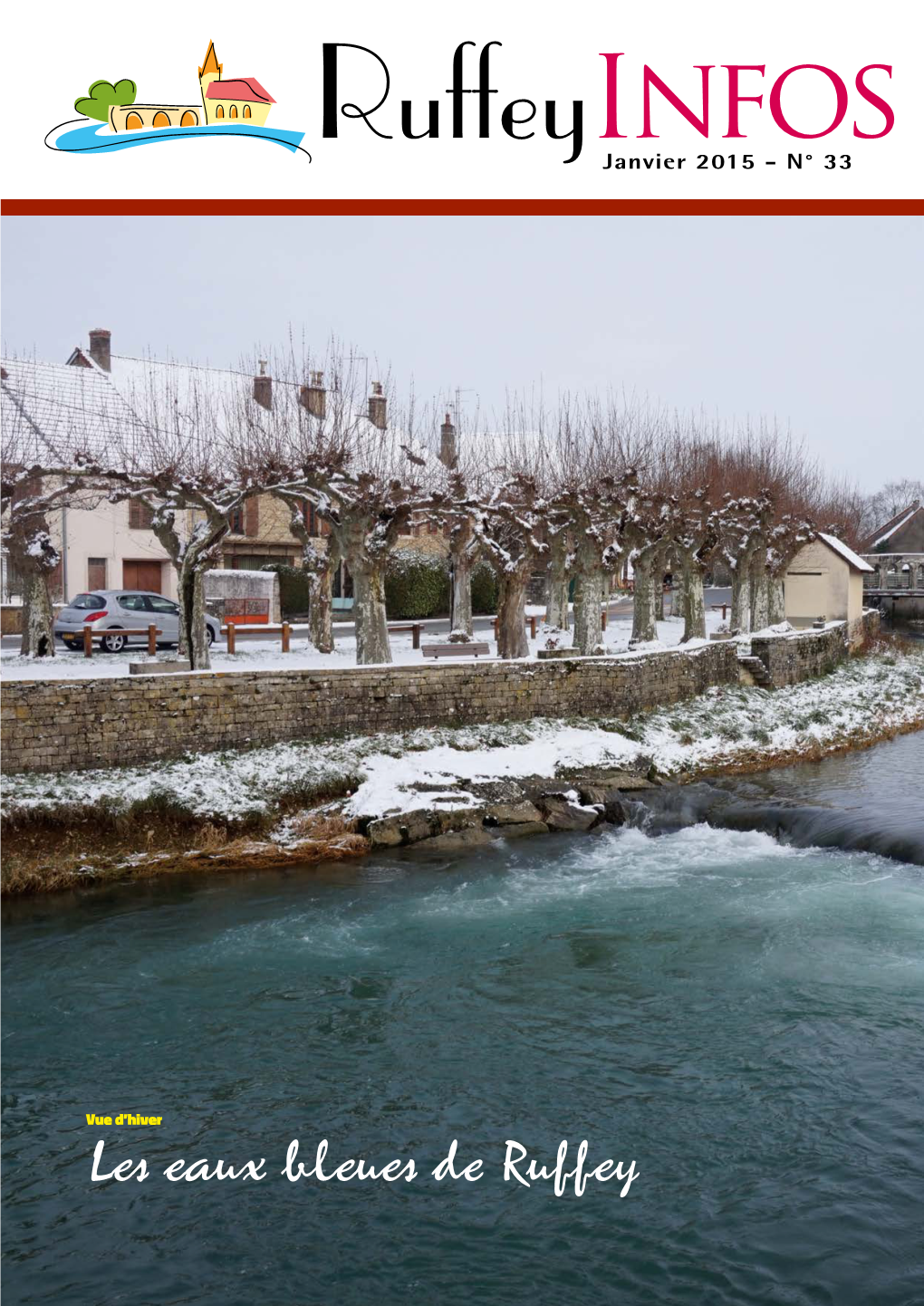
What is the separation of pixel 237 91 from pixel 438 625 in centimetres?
2922

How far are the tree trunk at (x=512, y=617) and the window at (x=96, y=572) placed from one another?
16985 mm

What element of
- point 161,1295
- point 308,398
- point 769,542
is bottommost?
point 161,1295

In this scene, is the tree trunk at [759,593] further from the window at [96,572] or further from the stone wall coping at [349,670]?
the window at [96,572]

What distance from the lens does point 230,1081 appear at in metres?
8.56

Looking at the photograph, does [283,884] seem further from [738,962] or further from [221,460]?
[221,460]

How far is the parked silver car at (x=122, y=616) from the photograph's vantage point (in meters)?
24.2

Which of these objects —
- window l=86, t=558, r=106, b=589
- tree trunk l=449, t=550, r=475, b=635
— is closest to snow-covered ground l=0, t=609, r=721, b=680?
tree trunk l=449, t=550, r=475, b=635

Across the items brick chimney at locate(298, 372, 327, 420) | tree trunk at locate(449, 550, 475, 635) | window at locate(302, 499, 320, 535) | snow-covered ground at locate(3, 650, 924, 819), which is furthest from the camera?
window at locate(302, 499, 320, 535)

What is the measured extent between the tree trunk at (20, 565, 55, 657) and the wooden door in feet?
49.2

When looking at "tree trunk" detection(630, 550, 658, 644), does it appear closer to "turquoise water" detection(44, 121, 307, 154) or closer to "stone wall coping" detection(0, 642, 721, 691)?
"stone wall coping" detection(0, 642, 721, 691)

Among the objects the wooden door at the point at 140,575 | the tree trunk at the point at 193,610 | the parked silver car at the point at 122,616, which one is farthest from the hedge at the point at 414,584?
the tree trunk at the point at 193,610

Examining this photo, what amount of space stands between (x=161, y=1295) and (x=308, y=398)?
19138 millimetres

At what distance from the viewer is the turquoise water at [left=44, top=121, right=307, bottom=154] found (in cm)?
608

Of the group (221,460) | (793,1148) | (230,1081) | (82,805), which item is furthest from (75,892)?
(221,460)
